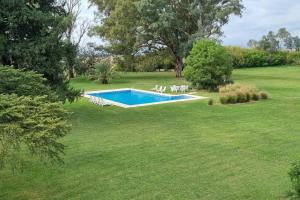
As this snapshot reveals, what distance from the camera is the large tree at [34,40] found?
12.2 metres

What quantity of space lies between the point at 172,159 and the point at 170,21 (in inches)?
767

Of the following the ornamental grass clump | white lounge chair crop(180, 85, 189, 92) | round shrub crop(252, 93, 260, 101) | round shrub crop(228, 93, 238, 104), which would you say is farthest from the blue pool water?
round shrub crop(252, 93, 260, 101)

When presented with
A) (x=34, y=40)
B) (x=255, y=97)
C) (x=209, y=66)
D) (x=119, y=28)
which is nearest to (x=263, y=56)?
(x=119, y=28)

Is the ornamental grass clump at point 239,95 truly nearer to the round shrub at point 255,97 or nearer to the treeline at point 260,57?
the round shrub at point 255,97

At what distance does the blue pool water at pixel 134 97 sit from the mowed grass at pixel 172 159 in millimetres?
4916

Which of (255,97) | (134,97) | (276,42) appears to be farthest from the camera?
(276,42)

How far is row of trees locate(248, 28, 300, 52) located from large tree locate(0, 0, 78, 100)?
30877mm

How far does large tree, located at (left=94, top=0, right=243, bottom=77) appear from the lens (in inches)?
1056

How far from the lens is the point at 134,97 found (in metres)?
21.1

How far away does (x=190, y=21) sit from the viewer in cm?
2897

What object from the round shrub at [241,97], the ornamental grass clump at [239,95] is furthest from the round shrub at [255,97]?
the round shrub at [241,97]

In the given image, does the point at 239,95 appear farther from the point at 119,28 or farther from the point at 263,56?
the point at 263,56

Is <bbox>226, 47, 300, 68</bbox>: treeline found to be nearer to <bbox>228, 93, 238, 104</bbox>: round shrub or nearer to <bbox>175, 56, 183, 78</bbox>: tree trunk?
<bbox>175, 56, 183, 78</bbox>: tree trunk

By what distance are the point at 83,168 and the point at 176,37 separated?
2196cm
